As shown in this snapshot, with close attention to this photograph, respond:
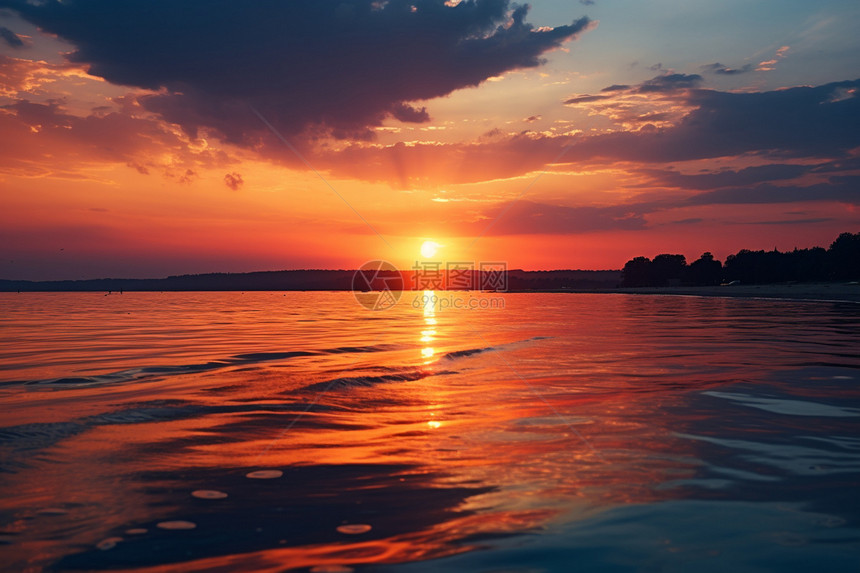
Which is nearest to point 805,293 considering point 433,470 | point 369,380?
point 369,380

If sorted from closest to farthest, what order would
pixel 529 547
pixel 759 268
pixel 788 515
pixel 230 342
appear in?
1. pixel 529 547
2. pixel 788 515
3. pixel 230 342
4. pixel 759 268

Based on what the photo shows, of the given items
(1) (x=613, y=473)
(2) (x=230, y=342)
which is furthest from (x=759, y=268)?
(1) (x=613, y=473)

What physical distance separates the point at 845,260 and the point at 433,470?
16264 centimetres

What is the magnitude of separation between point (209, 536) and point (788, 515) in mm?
5564

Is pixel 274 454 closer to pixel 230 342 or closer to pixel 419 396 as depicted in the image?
pixel 419 396

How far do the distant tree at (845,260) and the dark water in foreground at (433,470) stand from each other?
147846mm

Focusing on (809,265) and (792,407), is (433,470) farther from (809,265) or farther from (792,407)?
(809,265)

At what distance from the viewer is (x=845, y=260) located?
13850 centimetres

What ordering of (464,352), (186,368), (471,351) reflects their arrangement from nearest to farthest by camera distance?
1. (186,368)
2. (464,352)
3. (471,351)

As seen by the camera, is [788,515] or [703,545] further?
[788,515]

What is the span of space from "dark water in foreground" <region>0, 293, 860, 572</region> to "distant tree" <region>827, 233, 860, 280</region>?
148m

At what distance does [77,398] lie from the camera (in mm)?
12703

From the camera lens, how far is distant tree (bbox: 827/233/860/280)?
137 meters

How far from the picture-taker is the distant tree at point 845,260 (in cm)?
13675
